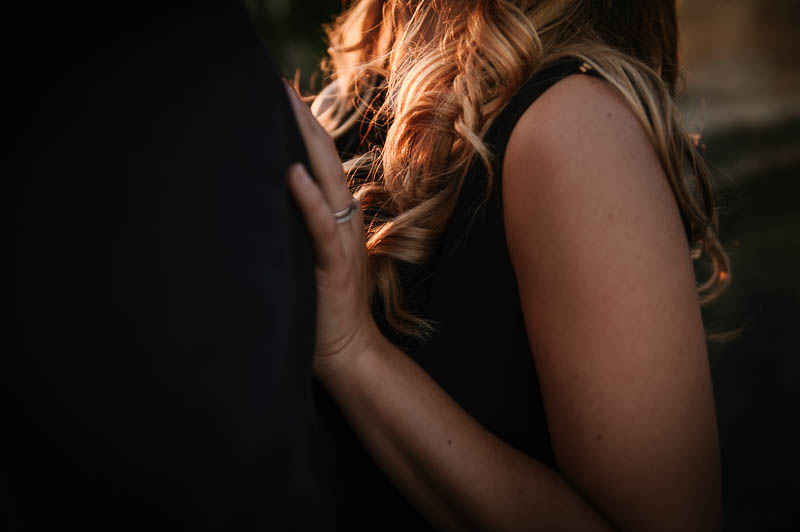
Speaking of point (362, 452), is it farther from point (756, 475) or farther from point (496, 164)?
point (756, 475)

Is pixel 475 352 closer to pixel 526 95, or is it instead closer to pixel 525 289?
pixel 525 289

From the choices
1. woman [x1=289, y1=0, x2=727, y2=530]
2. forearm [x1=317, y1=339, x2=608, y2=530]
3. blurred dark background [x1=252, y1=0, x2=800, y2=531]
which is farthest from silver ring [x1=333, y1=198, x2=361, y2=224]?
blurred dark background [x1=252, y1=0, x2=800, y2=531]

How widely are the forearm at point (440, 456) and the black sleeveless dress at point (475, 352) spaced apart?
0.18 ft

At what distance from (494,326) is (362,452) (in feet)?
1.06

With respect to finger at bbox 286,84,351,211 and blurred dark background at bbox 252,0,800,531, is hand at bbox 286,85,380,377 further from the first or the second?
blurred dark background at bbox 252,0,800,531

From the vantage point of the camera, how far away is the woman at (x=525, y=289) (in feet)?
2.65

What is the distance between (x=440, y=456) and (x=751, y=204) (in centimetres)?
664

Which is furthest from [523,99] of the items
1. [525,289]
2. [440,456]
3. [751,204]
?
[751,204]

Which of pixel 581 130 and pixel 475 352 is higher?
pixel 581 130

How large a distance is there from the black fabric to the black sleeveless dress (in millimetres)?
418

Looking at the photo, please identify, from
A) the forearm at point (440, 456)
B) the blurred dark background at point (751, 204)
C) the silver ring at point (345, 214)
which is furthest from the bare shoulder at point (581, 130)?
the blurred dark background at point (751, 204)

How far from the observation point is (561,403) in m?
0.87

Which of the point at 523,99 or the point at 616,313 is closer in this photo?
the point at 616,313

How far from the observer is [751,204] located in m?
6.28
